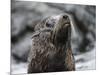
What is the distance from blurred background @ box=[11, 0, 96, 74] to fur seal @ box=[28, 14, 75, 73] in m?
0.06

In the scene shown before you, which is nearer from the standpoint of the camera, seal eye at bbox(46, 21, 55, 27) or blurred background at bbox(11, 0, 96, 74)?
blurred background at bbox(11, 0, 96, 74)

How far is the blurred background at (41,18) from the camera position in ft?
5.98

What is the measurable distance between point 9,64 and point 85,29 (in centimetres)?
95

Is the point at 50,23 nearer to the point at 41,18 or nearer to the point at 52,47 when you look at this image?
the point at 41,18

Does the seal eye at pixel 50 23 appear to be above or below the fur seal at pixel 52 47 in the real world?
above

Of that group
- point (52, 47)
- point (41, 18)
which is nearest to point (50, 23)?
point (41, 18)

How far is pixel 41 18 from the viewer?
1.92m

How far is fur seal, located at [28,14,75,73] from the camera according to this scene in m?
1.90

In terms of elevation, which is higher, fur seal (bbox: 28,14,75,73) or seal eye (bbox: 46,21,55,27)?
seal eye (bbox: 46,21,55,27)

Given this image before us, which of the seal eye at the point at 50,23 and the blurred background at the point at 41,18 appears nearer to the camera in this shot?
the blurred background at the point at 41,18

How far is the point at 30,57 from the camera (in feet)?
6.17

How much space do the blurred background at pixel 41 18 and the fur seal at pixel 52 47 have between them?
0.18 ft

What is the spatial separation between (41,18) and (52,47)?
0.34 m
